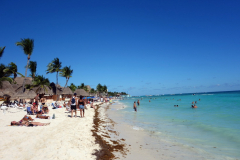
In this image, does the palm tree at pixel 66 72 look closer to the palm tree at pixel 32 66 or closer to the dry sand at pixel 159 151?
the palm tree at pixel 32 66

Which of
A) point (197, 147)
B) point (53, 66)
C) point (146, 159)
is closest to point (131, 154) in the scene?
point (146, 159)

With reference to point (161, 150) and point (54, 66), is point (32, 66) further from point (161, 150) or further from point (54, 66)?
point (161, 150)

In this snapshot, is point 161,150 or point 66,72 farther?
point 66,72

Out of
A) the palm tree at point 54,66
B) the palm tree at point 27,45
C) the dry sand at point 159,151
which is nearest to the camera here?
the dry sand at point 159,151

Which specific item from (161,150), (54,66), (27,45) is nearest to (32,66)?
(54,66)

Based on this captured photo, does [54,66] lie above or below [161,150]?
above

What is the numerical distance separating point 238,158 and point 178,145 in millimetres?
1854

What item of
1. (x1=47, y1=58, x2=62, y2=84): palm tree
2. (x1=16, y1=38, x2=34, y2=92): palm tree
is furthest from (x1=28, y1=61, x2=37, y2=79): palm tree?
(x1=16, y1=38, x2=34, y2=92): palm tree

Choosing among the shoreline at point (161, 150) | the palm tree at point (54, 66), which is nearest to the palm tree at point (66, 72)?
the palm tree at point (54, 66)

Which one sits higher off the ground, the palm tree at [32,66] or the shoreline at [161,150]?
the palm tree at [32,66]

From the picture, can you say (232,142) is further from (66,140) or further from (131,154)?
(66,140)

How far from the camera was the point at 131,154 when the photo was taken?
4.71 metres

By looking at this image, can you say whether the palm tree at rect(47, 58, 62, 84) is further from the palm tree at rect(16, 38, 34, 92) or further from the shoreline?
the shoreline

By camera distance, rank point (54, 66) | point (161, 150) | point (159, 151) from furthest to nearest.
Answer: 1. point (54, 66)
2. point (161, 150)
3. point (159, 151)
